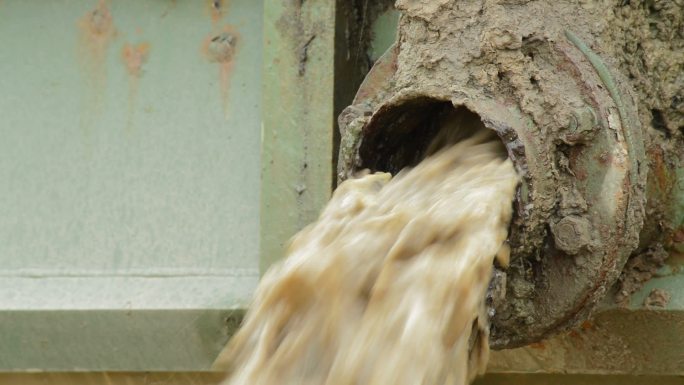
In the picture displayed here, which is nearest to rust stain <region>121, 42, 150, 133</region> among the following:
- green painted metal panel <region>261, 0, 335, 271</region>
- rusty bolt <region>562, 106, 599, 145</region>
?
green painted metal panel <region>261, 0, 335, 271</region>

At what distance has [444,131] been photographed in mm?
1790

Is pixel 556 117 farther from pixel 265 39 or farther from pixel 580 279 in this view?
pixel 265 39

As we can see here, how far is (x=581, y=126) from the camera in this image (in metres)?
1.57

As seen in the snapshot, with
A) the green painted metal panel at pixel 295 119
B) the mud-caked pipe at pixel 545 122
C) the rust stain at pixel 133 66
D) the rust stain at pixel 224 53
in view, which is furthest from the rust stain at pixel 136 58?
the mud-caked pipe at pixel 545 122

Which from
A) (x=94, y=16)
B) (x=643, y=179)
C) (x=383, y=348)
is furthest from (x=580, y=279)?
(x=94, y=16)

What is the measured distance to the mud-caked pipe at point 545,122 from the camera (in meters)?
1.57

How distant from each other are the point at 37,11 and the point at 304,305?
39.4 inches

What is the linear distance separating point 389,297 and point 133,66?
35.8 inches

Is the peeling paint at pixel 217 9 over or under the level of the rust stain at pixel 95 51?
over

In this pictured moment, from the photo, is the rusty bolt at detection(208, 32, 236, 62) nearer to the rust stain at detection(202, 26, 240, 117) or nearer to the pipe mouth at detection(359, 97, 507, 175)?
the rust stain at detection(202, 26, 240, 117)

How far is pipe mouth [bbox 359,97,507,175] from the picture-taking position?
5.55ft

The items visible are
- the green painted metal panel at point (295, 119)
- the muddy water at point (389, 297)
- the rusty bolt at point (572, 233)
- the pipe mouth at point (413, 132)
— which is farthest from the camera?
the green painted metal panel at point (295, 119)

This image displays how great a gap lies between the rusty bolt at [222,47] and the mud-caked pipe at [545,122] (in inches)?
16.7

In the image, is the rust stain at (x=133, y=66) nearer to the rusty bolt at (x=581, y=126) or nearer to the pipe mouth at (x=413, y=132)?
the pipe mouth at (x=413, y=132)
